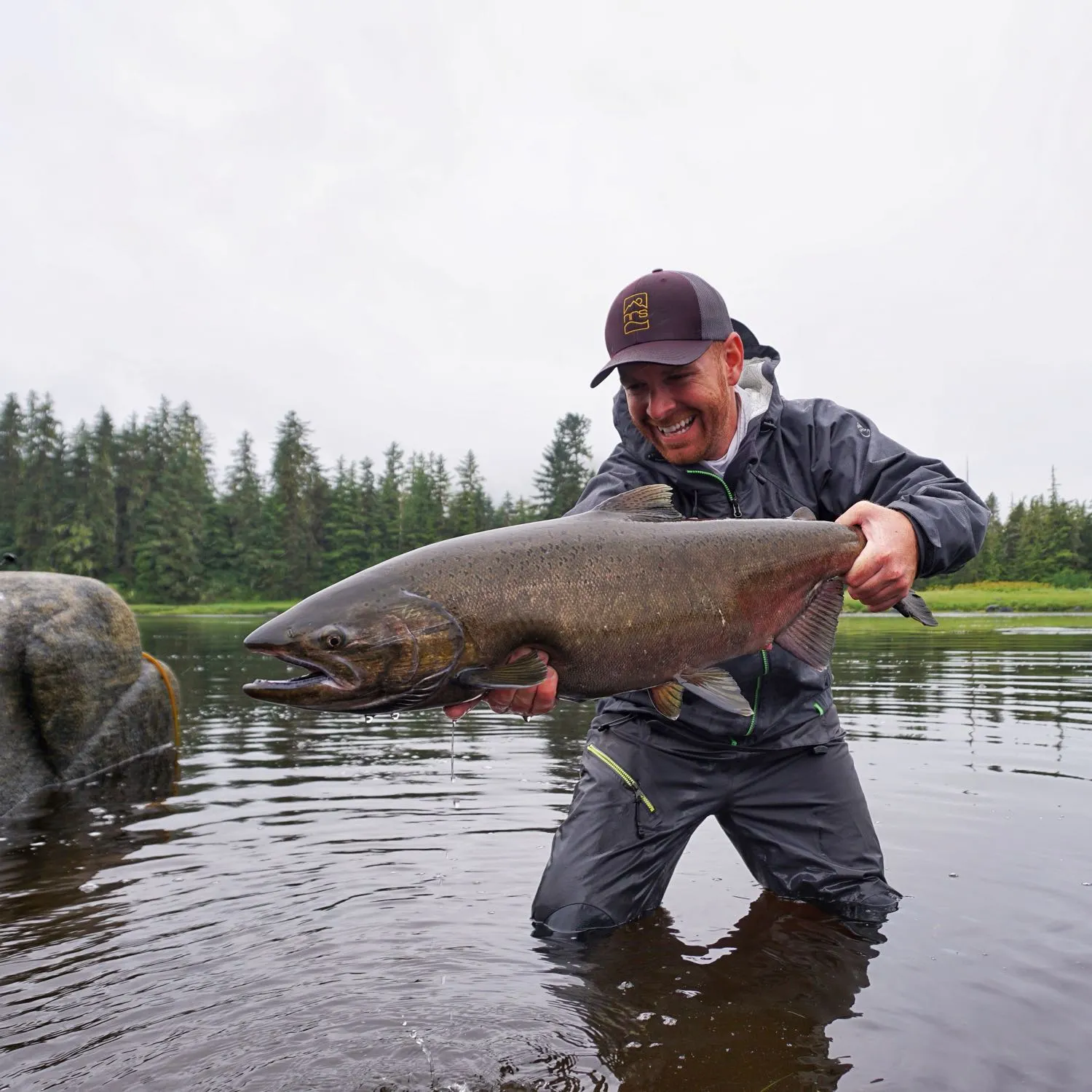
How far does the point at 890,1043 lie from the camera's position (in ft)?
11.2

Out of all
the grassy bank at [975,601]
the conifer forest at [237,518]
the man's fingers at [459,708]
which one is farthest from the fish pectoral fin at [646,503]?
the conifer forest at [237,518]

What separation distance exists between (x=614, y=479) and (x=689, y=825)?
63.1 inches

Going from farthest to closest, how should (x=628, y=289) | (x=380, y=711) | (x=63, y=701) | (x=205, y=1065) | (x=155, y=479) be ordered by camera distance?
(x=155, y=479) → (x=63, y=701) → (x=628, y=289) → (x=205, y=1065) → (x=380, y=711)

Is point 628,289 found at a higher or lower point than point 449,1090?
higher

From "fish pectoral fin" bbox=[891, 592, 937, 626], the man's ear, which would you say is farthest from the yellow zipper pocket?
the man's ear

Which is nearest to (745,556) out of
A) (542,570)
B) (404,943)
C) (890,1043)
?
(542,570)

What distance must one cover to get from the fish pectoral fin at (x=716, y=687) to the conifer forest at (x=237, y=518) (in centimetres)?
6429

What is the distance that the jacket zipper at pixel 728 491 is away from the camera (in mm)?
4129

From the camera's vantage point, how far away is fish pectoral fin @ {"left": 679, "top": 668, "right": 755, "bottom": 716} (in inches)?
129

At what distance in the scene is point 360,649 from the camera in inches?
107

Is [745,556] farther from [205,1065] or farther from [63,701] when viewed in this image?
[63,701]

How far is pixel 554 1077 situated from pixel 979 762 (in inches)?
266

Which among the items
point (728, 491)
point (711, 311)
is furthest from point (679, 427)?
point (711, 311)

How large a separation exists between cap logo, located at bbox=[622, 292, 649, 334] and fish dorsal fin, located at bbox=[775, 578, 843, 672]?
129cm
